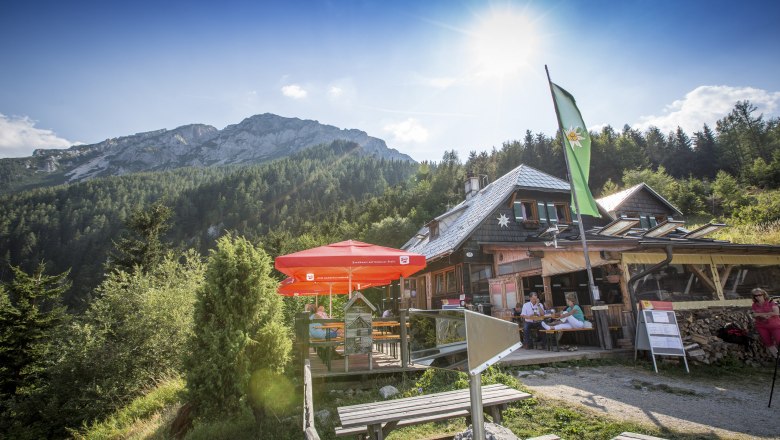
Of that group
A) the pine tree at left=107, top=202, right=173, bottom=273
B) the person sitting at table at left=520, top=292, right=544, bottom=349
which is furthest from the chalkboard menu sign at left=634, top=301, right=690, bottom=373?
the pine tree at left=107, top=202, right=173, bottom=273

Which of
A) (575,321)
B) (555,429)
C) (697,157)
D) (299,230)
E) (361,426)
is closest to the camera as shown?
(361,426)

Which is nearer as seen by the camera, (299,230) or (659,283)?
(659,283)

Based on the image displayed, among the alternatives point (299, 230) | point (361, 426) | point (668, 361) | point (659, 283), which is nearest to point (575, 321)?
point (668, 361)

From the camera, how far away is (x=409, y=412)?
3.79m

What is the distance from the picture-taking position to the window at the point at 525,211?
17109 mm

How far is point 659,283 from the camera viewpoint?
12.8 metres

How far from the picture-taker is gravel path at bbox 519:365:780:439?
14.9 feet

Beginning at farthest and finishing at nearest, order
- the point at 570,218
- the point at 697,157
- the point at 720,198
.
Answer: the point at 697,157
the point at 720,198
the point at 570,218

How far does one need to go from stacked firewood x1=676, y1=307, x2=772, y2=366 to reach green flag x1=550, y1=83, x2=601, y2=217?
11.3 ft

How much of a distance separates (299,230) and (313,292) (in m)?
53.2

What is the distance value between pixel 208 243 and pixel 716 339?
277 ft

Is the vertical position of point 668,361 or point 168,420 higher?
point 668,361

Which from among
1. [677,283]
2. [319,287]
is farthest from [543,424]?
[677,283]

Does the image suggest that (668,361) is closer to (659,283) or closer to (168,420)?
(659,283)
